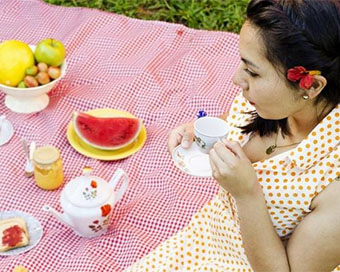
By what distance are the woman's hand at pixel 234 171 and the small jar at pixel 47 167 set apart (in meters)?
1.10

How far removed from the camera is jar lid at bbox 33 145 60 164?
275 cm

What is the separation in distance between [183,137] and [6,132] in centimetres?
111

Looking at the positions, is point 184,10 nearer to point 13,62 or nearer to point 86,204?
point 13,62

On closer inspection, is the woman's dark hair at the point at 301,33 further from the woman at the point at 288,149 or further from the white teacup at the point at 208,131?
the white teacup at the point at 208,131

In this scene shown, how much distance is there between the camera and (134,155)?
309cm

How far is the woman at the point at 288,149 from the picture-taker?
1.70 m

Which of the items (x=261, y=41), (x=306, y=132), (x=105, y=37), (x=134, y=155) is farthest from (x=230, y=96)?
(x=261, y=41)

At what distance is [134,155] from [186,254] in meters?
0.84

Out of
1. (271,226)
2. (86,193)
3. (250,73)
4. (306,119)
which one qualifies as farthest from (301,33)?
(86,193)

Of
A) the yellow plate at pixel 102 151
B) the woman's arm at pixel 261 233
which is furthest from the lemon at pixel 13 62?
the woman's arm at pixel 261 233

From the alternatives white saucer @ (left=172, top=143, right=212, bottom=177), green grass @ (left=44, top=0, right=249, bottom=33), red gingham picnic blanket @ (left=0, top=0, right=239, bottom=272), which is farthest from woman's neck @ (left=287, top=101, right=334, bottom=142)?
green grass @ (left=44, top=0, right=249, bottom=33)

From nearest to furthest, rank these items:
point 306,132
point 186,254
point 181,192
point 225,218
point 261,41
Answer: point 261,41, point 306,132, point 225,218, point 186,254, point 181,192

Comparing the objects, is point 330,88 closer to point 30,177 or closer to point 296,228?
point 296,228

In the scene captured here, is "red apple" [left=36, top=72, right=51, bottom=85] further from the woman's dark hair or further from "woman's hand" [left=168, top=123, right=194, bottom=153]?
the woman's dark hair
